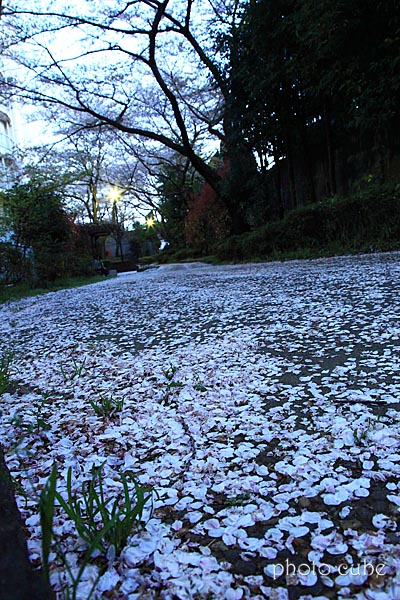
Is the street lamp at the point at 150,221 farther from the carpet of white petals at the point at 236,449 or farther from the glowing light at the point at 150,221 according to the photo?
the carpet of white petals at the point at 236,449

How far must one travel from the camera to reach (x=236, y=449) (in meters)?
1.13

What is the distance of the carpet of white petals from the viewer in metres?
0.70

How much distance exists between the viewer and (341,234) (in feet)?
26.2

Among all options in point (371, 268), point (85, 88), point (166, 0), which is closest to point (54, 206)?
point (85, 88)

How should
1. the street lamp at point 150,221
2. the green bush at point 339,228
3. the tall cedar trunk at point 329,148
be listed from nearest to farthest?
the green bush at point 339,228 < the tall cedar trunk at point 329,148 < the street lamp at point 150,221

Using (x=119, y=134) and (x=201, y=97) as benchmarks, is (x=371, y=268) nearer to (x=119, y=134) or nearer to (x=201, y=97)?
(x=201, y=97)

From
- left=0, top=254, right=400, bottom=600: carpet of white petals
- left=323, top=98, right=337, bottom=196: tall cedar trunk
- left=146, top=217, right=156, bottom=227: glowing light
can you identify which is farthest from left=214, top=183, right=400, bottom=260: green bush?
left=146, top=217, right=156, bottom=227: glowing light

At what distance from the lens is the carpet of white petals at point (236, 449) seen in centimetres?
70

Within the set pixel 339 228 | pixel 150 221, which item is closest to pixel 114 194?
pixel 150 221

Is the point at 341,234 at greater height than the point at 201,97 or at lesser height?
lesser

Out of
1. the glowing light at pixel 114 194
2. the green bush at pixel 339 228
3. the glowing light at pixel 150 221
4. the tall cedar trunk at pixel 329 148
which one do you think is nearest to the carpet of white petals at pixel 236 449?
the green bush at pixel 339 228

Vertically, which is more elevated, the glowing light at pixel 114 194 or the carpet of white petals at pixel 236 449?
the glowing light at pixel 114 194

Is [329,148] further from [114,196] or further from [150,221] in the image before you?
[150,221]

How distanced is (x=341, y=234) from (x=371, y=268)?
3.30 metres
